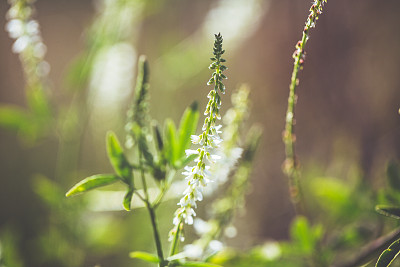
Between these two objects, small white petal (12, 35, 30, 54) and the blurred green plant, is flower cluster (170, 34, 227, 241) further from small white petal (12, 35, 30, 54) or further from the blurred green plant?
small white petal (12, 35, 30, 54)

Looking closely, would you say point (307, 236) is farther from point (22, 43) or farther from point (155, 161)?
point (22, 43)

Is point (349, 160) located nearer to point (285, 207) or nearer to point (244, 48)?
point (285, 207)

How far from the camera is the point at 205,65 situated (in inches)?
39.6

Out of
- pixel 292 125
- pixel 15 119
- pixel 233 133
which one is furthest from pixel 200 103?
pixel 292 125

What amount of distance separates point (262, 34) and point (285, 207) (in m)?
0.78

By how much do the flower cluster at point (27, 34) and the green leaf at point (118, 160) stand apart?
0.27 m

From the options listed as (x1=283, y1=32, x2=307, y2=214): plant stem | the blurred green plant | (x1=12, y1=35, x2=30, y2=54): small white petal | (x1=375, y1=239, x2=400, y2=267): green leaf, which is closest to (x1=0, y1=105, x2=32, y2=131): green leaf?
(x1=12, y1=35, x2=30, y2=54): small white petal

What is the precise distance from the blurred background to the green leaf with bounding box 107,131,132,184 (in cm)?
26

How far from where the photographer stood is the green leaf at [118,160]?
0.36 meters

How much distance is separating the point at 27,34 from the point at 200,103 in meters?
0.78

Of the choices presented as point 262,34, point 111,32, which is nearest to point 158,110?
point 111,32

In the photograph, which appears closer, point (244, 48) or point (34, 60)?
point (34, 60)

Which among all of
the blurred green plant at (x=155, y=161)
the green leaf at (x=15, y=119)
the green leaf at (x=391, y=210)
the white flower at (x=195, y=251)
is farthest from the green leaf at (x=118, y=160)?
the green leaf at (x=15, y=119)

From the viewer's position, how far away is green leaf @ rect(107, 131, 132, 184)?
1.17 feet
